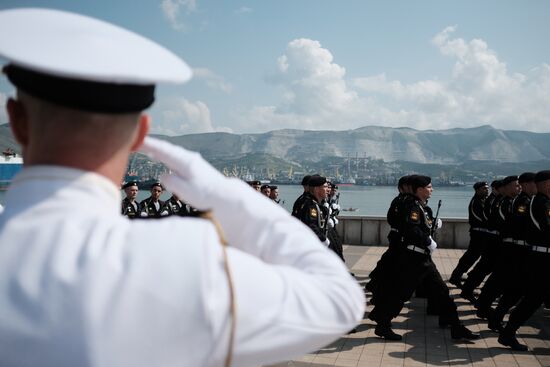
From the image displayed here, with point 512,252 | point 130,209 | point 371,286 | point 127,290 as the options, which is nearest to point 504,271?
point 512,252

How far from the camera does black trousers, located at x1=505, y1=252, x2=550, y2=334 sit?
584 centimetres

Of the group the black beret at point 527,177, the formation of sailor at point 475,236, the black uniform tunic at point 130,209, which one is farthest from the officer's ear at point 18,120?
the black uniform tunic at point 130,209

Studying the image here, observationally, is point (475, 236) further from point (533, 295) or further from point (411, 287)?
point (411, 287)

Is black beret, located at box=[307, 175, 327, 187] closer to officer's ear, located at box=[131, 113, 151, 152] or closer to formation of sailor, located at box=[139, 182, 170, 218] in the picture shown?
formation of sailor, located at box=[139, 182, 170, 218]

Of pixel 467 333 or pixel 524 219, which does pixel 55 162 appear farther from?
pixel 524 219

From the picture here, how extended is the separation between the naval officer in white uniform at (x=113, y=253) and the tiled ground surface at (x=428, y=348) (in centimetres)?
450

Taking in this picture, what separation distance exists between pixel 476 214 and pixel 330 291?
943cm

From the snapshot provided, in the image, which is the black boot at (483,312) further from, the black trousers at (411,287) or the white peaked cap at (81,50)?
the white peaked cap at (81,50)

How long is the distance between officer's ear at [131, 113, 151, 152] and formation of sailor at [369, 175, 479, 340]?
577cm

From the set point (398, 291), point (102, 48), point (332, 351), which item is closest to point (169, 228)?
point (102, 48)

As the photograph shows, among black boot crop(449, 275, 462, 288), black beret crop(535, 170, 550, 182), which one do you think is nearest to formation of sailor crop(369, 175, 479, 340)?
black beret crop(535, 170, 550, 182)

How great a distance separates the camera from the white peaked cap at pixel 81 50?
30.8 inches

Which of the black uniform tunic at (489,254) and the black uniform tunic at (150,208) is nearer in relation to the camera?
the black uniform tunic at (489,254)

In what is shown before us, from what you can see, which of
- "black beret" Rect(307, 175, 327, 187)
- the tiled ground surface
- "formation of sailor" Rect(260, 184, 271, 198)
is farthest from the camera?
"formation of sailor" Rect(260, 184, 271, 198)
